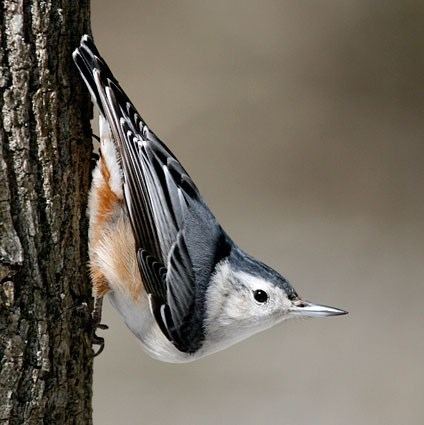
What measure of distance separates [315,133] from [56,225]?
2.16m

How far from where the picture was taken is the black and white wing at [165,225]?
215 cm

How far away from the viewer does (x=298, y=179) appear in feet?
13.0

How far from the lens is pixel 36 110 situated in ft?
6.12

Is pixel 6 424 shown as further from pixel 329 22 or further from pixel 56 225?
pixel 329 22

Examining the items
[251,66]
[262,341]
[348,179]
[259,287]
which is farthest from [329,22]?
[259,287]

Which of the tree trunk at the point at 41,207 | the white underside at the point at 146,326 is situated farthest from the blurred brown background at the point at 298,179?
the tree trunk at the point at 41,207

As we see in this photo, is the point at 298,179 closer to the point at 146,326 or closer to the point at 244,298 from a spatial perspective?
the point at 244,298

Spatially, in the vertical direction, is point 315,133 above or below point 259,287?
above

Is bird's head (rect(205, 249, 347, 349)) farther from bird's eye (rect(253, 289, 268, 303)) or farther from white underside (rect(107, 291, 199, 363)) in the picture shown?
white underside (rect(107, 291, 199, 363))

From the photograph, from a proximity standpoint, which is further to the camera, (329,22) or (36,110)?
(329,22)

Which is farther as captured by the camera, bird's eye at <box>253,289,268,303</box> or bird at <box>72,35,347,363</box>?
bird's eye at <box>253,289,268,303</box>

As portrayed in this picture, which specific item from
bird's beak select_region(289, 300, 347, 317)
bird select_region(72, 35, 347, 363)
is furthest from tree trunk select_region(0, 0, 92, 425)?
bird's beak select_region(289, 300, 347, 317)

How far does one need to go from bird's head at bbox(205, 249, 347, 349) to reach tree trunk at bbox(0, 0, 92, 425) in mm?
414

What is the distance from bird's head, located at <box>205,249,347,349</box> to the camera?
2.32m
